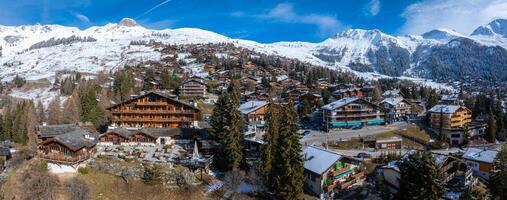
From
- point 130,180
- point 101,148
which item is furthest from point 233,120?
point 101,148

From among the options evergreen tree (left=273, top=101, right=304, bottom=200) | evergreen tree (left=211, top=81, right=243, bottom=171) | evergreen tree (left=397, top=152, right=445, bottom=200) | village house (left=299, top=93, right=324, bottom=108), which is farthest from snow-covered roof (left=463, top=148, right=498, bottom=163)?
village house (left=299, top=93, right=324, bottom=108)

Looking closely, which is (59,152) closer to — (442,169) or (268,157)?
(268,157)

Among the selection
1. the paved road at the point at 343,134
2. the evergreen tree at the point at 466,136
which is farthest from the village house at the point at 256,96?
the evergreen tree at the point at 466,136

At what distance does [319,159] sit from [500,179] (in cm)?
2399

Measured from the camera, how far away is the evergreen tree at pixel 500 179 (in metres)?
47.2

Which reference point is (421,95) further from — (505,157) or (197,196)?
(197,196)

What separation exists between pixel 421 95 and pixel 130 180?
127 m

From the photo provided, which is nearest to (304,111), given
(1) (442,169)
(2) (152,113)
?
(2) (152,113)

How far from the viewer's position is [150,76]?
5522 inches

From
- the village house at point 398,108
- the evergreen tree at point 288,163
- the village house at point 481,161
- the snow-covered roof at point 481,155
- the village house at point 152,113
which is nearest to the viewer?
the evergreen tree at point 288,163

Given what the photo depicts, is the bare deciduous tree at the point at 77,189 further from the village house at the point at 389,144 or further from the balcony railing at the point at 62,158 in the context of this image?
the village house at the point at 389,144

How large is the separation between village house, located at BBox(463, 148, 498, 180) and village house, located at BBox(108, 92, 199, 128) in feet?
173

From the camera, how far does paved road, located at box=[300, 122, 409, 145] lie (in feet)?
266

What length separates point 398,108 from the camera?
359ft
